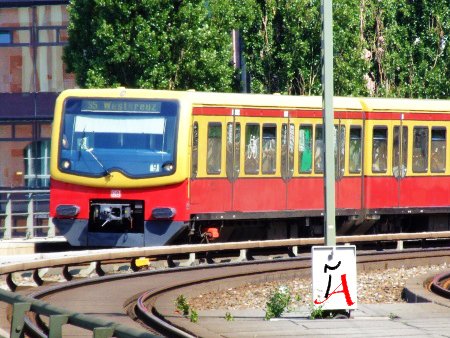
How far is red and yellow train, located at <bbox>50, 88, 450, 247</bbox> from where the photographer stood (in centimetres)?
2630

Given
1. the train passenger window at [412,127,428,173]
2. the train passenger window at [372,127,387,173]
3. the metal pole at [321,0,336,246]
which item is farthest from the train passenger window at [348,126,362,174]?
the metal pole at [321,0,336,246]

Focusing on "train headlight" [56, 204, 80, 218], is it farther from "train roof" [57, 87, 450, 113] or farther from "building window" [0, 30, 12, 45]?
"building window" [0, 30, 12, 45]

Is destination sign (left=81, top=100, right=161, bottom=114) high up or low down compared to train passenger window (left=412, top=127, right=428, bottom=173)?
up

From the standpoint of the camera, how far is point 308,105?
1134 inches

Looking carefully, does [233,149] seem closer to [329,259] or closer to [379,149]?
[379,149]

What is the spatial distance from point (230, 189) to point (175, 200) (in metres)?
1.48

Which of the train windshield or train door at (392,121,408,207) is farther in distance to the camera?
train door at (392,121,408,207)

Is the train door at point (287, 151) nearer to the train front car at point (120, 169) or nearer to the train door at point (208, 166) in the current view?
the train door at point (208, 166)

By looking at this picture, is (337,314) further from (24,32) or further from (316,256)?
(24,32)

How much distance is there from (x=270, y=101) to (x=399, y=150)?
371 centimetres

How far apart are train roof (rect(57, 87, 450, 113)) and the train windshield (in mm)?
170

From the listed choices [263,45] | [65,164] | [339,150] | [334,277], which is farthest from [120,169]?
[263,45]

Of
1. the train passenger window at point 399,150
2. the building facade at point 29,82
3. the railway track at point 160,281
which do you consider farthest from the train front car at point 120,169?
the building facade at point 29,82

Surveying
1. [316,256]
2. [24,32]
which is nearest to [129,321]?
[316,256]
